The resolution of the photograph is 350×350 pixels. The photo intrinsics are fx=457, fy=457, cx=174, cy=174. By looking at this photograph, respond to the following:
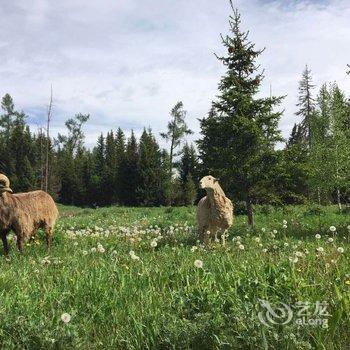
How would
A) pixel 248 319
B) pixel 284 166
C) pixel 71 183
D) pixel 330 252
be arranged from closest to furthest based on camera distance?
1. pixel 248 319
2. pixel 330 252
3. pixel 284 166
4. pixel 71 183

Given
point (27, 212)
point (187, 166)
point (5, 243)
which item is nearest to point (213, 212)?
point (27, 212)

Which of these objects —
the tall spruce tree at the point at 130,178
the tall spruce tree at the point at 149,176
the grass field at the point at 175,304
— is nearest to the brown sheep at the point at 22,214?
the grass field at the point at 175,304

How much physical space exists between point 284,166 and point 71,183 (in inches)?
2126

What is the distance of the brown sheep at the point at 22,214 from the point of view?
11.2 meters

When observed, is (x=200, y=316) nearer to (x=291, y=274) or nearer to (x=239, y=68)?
(x=291, y=274)

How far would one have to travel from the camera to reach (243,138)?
60.1 feet

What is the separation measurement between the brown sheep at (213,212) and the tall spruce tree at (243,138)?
6.50 m

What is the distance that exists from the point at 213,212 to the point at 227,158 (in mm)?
7045

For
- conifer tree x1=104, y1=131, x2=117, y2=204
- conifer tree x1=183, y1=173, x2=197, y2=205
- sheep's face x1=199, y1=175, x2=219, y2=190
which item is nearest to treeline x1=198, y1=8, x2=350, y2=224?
sheep's face x1=199, y1=175, x2=219, y2=190

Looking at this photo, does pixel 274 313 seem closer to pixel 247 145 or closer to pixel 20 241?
pixel 20 241

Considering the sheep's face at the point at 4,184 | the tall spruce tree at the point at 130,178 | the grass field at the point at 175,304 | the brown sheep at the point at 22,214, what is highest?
the tall spruce tree at the point at 130,178

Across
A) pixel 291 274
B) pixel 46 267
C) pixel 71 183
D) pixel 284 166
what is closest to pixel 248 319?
pixel 291 274

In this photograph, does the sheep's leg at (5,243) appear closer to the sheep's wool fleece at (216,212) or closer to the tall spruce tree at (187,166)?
the sheep's wool fleece at (216,212)

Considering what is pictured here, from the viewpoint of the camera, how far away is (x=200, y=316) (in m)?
4.36
